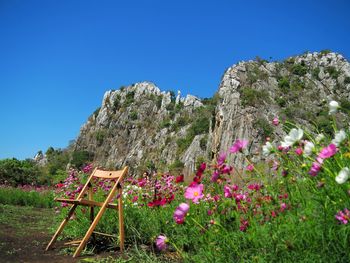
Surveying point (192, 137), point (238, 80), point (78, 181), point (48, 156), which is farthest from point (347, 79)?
point (48, 156)

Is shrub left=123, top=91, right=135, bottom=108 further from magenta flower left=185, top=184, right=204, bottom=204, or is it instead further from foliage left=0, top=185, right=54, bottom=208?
magenta flower left=185, top=184, right=204, bottom=204

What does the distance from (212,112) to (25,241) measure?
158ft

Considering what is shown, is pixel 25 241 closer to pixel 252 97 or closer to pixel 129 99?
pixel 252 97

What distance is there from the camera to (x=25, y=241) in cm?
512

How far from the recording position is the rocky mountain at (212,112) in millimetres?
41000

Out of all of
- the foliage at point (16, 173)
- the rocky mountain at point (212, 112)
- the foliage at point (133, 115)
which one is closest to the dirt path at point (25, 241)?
the foliage at point (16, 173)

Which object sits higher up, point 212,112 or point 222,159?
point 212,112

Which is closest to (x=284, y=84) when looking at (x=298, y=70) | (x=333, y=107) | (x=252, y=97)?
(x=298, y=70)

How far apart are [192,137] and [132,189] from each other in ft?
162

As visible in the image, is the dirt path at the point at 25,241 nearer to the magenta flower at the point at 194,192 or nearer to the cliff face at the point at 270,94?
the magenta flower at the point at 194,192

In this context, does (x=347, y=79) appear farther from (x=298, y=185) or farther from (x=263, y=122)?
(x=298, y=185)

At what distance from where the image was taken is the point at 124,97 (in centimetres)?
7675

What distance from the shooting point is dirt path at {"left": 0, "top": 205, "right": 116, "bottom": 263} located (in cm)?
403

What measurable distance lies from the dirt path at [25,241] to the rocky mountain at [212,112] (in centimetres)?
1887
